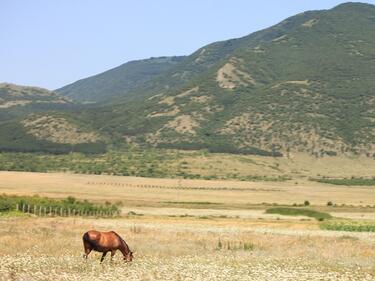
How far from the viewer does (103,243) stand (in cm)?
2581

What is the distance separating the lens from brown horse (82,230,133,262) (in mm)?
25578

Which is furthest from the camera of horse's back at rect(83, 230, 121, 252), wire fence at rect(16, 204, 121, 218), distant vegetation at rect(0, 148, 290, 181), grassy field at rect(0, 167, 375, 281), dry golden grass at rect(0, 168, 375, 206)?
distant vegetation at rect(0, 148, 290, 181)

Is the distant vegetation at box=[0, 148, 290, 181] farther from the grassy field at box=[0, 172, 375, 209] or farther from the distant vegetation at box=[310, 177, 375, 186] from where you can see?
the grassy field at box=[0, 172, 375, 209]

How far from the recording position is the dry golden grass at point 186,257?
2089 cm

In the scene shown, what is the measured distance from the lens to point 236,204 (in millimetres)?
97812

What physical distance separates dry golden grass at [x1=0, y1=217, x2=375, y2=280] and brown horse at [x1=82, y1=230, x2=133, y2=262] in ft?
1.60

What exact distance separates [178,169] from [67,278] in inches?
5652

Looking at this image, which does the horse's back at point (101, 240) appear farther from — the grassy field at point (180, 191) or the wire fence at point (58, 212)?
the grassy field at point (180, 191)

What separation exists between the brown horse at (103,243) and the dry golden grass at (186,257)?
49 centimetres

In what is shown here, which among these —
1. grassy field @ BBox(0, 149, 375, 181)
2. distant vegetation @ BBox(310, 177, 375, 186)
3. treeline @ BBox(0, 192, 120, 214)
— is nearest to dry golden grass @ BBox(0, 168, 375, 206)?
distant vegetation @ BBox(310, 177, 375, 186)

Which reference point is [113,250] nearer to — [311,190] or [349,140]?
[311,190]

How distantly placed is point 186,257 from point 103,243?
11.7 feet

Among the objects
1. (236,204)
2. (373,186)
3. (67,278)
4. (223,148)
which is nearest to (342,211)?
(236,204)

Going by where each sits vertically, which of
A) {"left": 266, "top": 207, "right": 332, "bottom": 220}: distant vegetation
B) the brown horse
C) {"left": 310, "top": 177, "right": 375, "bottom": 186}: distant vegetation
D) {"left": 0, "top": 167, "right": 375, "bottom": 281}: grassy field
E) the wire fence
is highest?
the brown horse
